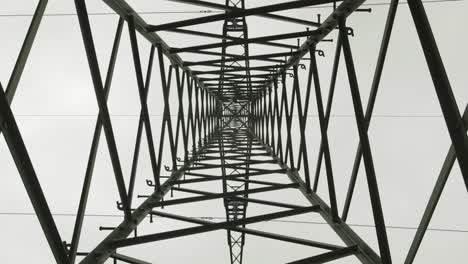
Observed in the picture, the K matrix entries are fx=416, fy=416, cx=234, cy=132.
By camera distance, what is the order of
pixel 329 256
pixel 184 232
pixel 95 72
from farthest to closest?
pixel 184 232
pixel 329 256
pixel 95 72

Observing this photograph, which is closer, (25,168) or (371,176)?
(25,168)

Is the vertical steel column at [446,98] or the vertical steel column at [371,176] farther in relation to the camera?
the vertical steel column at [371,176]

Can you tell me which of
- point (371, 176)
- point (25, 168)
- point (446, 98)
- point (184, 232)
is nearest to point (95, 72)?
point (25, 168)

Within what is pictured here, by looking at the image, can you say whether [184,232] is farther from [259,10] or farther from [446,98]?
[446,98]

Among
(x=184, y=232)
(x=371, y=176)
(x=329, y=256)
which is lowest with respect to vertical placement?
(x=329, y=256)

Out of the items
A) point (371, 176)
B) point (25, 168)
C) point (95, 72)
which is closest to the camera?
point (25, 168)

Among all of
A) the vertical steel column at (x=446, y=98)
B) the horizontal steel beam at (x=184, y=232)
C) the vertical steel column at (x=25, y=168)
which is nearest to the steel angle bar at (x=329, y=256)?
the horizontal steel beam at (x=184, y=232)

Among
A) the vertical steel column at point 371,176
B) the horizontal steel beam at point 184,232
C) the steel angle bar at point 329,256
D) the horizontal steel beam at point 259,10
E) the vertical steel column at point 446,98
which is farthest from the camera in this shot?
the horizontal steel beam at point 259,10

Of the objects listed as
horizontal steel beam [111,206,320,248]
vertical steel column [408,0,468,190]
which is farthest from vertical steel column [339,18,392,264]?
horizontal steel beam [111,206,320,248]

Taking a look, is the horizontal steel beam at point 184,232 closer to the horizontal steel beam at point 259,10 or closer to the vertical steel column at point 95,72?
the vertical steel column at point 95,72

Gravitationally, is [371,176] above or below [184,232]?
above

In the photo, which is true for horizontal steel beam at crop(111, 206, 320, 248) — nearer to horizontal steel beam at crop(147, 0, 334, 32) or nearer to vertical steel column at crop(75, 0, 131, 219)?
vertical steel column at crop(75, 0, 131, 219)

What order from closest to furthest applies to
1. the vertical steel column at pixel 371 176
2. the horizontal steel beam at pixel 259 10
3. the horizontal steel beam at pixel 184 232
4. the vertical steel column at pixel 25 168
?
the vertical steel column at pixel 25 168 < the vertical steel column at pixel 371 176 < the horizontal steel beam at pixel 184 232 < the horizontal steel beam at pixel 259 10
